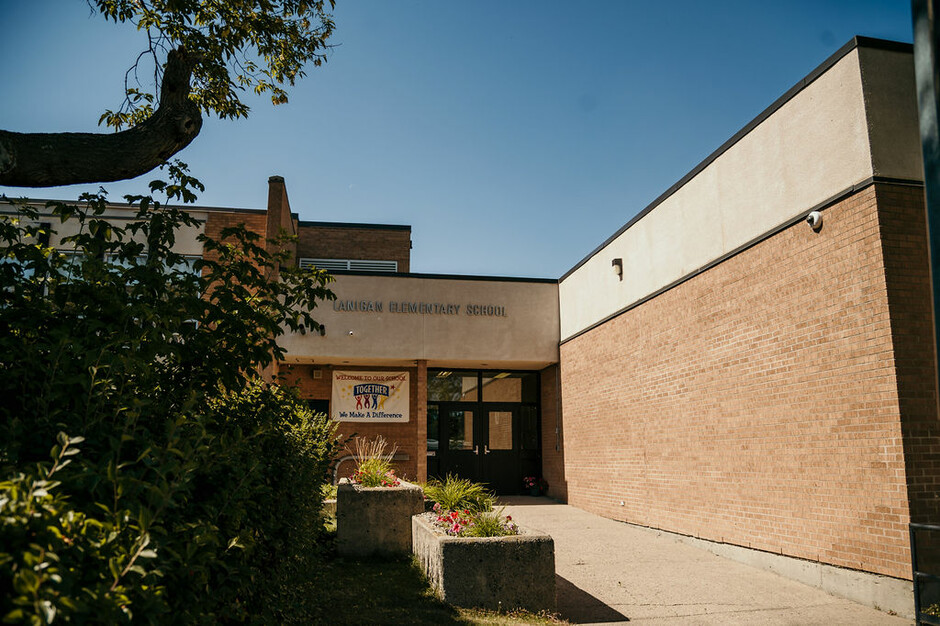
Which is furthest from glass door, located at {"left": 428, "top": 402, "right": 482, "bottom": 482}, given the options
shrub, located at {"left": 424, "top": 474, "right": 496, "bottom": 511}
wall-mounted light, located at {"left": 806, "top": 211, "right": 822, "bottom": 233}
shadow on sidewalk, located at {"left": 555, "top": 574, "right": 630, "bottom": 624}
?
wall-mounted light, located at {"left": 806, "top": 211, "right": 822, "bottom": 233}

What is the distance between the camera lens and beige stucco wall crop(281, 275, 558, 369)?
15.9m

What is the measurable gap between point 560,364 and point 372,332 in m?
4.62

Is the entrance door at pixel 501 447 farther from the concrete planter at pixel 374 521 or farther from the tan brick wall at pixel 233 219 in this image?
the concrete planter at pixel 374 521

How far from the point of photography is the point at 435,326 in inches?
637

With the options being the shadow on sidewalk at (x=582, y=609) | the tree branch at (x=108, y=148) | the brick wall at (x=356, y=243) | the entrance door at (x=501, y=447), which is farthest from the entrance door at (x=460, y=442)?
the tree branch at (x=108, y=148)

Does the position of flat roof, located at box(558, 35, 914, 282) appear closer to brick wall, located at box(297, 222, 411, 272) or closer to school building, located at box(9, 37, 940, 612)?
school building, located at box(9, 37, 940, 612)

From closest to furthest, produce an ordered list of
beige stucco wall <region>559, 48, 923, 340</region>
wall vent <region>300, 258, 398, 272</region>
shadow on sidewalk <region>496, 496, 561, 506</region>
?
beige stucco wall <region>559, 48, 923, 340</region> < shadow on sidewalk <region>496, 496, 561, 506</region> < wall vent <region>300, 258, 398, 272</region>

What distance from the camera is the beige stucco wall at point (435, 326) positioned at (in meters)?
15.9

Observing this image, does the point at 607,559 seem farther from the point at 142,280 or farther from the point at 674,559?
the point at 142,280

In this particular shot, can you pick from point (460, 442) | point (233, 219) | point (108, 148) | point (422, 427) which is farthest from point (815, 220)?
point (233, 219)

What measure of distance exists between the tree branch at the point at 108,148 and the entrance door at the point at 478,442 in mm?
14086

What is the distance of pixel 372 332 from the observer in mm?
15945

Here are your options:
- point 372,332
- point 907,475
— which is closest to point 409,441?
point 372,332

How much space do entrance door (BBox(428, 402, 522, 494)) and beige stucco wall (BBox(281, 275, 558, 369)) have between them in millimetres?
1803
